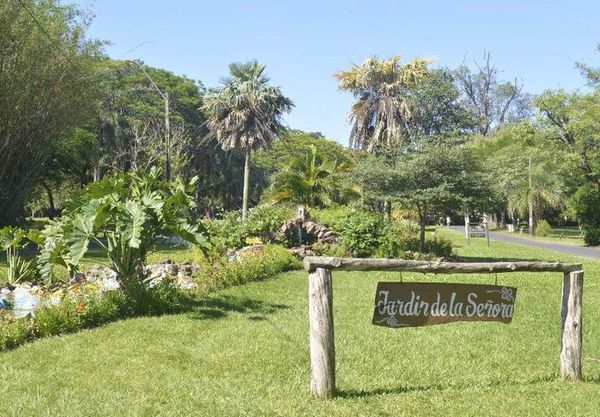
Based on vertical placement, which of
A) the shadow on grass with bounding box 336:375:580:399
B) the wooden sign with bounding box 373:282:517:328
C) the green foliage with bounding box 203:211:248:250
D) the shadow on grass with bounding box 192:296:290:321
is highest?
the green foliage with bounding box 203:211:248:250

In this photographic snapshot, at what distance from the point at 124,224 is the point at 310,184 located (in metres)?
20.3

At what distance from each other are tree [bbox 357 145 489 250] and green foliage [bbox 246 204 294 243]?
11.1ft

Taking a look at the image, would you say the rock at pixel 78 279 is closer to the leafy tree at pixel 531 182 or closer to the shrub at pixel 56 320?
the shrub at pixel 56 320

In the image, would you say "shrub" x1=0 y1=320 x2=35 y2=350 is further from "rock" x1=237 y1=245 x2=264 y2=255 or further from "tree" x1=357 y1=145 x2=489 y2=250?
"tree" x1=357 y1=145 x2=489 y2=250

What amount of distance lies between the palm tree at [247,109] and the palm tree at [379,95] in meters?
5.19

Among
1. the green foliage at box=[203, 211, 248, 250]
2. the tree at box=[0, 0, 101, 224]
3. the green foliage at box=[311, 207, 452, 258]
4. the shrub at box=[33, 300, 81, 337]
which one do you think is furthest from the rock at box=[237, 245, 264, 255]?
the shrub at box=[33, 300, 81, 337]

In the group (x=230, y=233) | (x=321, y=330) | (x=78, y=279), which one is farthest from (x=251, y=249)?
(x=321, y=330)

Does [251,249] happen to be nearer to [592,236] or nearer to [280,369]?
[280,369]

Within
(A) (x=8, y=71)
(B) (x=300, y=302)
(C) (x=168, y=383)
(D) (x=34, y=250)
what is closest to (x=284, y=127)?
(D) (x=34, y=250)

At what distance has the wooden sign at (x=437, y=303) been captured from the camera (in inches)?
212

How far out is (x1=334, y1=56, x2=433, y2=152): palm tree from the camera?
3422 cm

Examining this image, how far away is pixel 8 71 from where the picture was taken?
15.9m

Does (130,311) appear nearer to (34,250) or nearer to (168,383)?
(168,383)

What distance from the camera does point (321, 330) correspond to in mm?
5156
